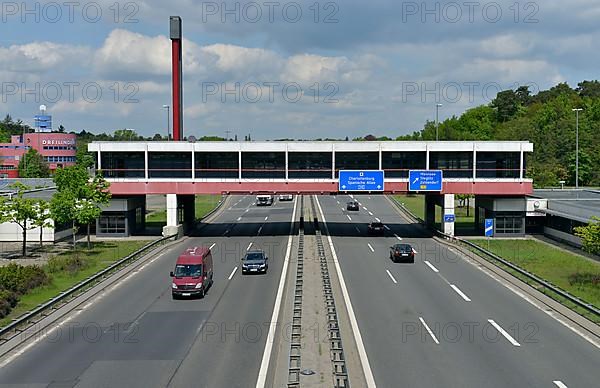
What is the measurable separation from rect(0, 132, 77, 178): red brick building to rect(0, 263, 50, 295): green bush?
14445 cm

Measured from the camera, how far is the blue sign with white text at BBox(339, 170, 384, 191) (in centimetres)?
6688

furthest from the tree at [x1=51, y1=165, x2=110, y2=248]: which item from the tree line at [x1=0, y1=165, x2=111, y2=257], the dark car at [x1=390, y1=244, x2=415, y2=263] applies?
the dark car at [x1=390, y1=244, x2=415, y2=263]

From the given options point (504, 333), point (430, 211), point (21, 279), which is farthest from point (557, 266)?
point (21, 279)

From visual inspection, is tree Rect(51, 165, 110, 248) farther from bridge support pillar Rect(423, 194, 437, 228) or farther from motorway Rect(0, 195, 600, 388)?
bridge support pillar Rect(423, 194, 437, 228)

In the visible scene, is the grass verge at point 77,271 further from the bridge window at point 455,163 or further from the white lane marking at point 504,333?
the bridge window at point 455,163

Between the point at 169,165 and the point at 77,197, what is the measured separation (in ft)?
44.9

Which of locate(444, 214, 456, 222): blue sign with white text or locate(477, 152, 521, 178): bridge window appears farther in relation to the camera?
locate(477, 152, 521, 178): bridge window

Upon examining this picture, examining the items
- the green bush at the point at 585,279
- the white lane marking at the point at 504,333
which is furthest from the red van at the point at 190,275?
the green bush at the point at 585,279

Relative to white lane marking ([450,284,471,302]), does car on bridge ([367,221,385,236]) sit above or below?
above

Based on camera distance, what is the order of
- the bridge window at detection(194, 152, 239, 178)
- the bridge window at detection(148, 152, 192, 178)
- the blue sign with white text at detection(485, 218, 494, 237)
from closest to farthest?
the blue sign with white text at detection(485, 218, 494, 237)
the bridge window at detection(194, 152, 239, 178)
the bridge window at detection(148, 152, 192, 178)

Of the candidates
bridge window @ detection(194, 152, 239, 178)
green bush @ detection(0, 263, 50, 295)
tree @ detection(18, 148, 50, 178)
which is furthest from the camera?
tree @ detection(18, 148, 50, 178)

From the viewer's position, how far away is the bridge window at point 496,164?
227 ft

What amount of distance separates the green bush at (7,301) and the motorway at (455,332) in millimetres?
17448

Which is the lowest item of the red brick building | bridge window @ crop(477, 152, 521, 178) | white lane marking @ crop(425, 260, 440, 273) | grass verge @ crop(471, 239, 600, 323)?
white lane marking @ crop(425, 260, 440, 273)
